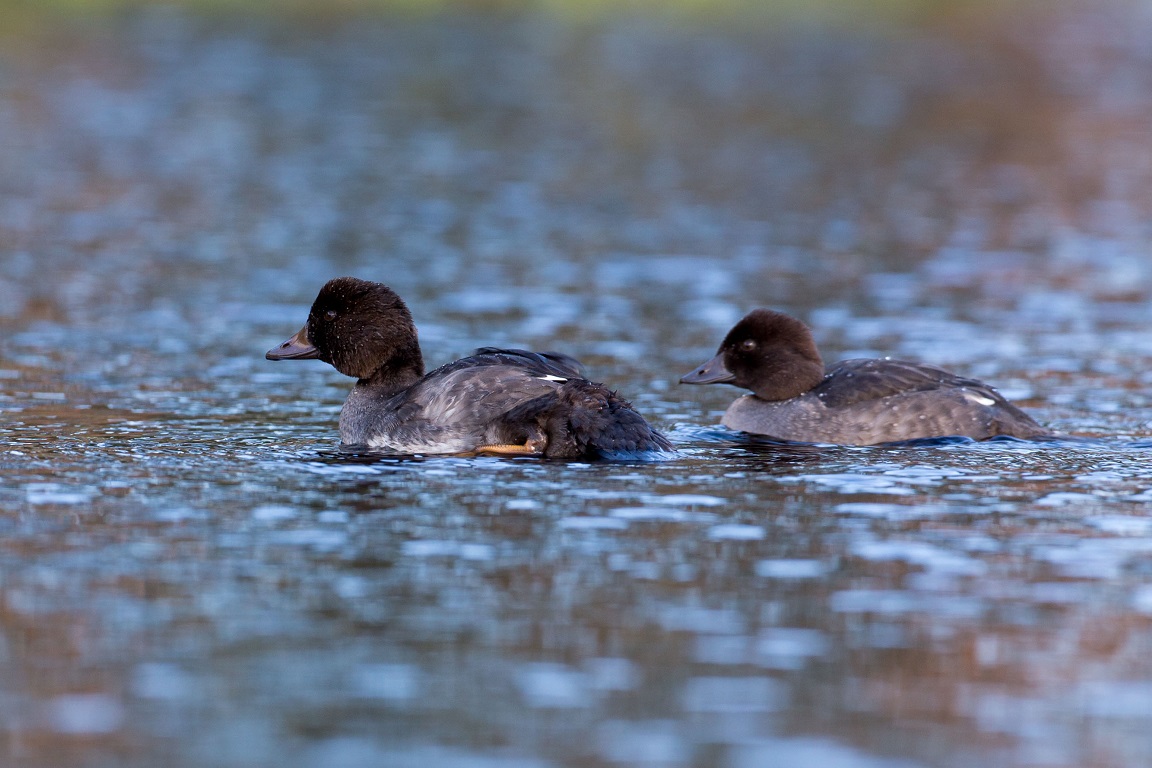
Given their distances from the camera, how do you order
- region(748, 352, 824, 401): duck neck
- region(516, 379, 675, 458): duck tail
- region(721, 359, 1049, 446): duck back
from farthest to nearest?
region(748, 352, 824, 401): duck neck
region(721, 359, 1049, 446): duck back
region(516, 379, 675, 458): duck tail

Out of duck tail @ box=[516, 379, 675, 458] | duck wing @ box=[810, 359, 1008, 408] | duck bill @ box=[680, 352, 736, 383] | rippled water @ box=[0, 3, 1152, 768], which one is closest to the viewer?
rippled water @ box=[0, 3, 1152, 768]

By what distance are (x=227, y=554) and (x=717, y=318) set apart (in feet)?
32.8

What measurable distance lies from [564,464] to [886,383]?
123 inches

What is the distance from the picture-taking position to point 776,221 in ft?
82.2

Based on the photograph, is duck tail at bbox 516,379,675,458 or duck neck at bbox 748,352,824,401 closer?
duck tail at bbox 516,379,675,458

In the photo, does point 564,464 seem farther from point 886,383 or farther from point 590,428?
point 886,383

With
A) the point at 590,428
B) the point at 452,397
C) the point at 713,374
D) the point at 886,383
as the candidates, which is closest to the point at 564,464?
the point at 590,428

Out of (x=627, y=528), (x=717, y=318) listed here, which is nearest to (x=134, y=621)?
(x=627, y=528)

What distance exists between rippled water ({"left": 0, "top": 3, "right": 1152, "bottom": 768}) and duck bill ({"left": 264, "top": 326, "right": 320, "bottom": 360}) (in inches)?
Answer: 21.1

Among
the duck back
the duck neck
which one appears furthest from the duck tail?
the duck neck

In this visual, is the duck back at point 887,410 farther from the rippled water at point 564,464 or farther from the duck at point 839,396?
the rippled water at point 564,464

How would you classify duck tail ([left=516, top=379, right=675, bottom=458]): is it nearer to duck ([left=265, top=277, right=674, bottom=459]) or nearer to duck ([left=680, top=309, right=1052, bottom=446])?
duck ([left=265, top=277, right=674, bottom=459])

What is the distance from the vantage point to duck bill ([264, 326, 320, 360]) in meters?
13.8

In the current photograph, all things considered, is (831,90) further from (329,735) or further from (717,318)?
(329,735)
